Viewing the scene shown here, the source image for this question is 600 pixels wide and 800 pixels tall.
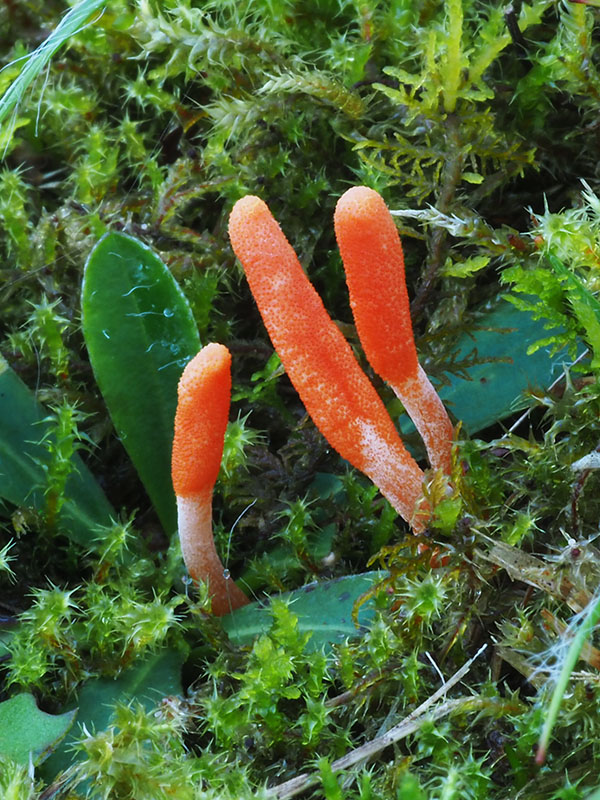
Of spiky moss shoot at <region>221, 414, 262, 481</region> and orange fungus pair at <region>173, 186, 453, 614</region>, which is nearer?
orange fungus pair at <region>173, 186, 453, 614</region>

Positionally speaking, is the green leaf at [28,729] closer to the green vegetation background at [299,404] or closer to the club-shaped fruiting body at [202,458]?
the green vegetation background at [299,404]

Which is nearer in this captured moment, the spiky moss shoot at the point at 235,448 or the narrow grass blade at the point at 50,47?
the narrow grass blade at the point at 50,47

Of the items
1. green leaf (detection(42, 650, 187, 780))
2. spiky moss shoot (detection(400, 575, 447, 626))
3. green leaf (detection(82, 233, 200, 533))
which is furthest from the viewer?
green leaf (detection(82, 233, 200, 533))

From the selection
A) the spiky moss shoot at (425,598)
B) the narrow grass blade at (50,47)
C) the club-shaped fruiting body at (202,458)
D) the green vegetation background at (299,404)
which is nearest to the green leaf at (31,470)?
the green vegetation background at (299,404)

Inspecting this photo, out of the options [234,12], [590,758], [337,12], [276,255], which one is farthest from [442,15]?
[590,758]

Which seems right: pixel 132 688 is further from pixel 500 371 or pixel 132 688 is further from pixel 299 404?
pixel 500 371

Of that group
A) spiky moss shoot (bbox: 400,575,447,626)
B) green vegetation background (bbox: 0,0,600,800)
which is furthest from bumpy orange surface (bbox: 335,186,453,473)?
spiky moss shoot (bbox: 400,575,447,626)

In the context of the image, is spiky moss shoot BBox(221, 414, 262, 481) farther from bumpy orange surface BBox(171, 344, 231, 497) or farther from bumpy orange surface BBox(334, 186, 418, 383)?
bumpy orange surface BBox(334, 186, 418, 383)
